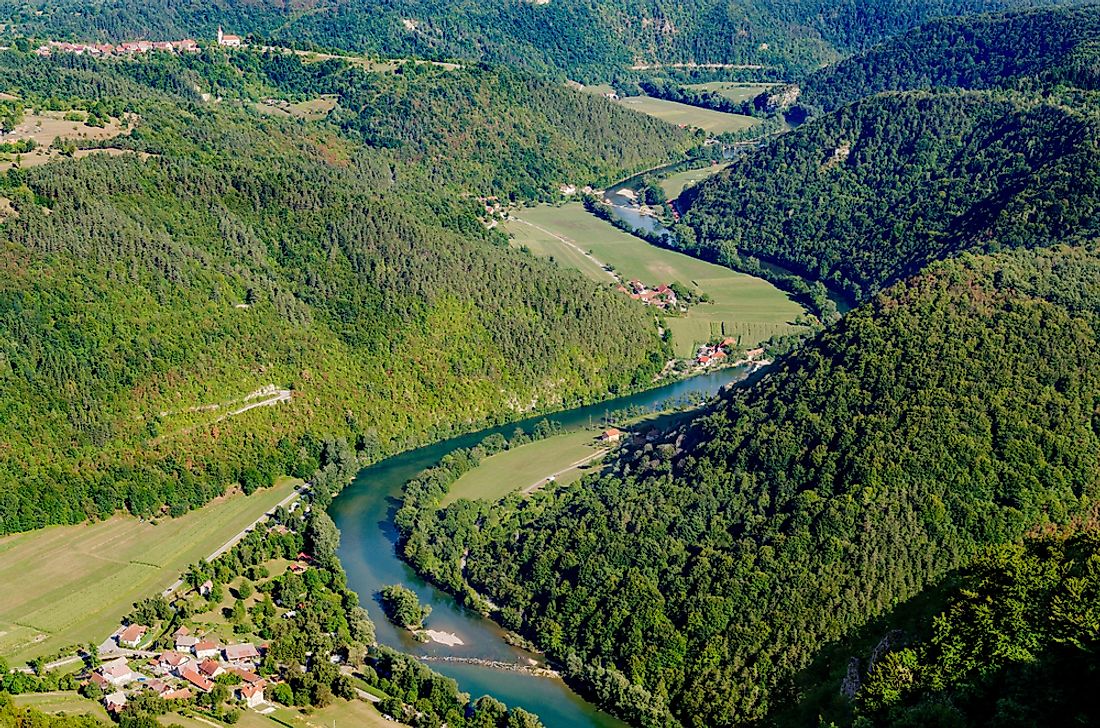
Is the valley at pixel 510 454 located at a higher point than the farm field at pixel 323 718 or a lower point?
higher

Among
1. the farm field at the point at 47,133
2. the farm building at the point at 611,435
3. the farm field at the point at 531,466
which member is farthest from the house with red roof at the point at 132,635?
the farm field at the point at 47,133

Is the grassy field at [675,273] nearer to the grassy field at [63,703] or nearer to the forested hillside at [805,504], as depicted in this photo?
the forested hillside at [805,504]

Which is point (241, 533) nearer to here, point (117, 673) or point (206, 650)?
point (206, 650)

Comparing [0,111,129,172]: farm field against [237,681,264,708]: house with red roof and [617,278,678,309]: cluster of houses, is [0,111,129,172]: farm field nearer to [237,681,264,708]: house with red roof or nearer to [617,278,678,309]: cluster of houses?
[617,278,678,309]: cluster of houses

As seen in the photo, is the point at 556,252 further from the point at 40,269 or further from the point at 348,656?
the point at 348,656

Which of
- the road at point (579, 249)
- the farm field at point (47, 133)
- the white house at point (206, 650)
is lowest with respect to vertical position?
the white house at point (206, 650)

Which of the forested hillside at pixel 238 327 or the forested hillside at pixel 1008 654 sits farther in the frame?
the forested hillside at pixel 238 327

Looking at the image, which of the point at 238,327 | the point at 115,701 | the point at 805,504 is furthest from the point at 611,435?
the point at 115,701
